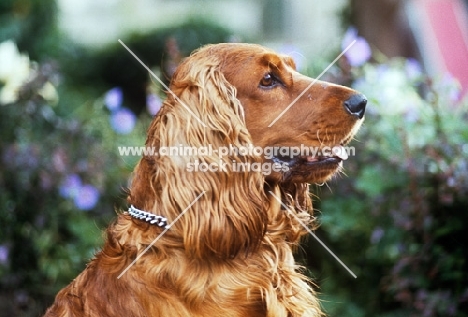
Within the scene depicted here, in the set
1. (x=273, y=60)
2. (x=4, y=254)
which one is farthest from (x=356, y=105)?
(x=4, y=254)

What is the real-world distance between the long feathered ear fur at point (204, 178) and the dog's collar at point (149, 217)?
0.02m

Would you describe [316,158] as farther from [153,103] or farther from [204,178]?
[153,103]

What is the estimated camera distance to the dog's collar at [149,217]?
303 centimetres

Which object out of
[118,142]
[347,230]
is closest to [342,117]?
[347,230]

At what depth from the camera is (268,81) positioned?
3.33m

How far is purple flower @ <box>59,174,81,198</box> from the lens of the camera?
16.4ft

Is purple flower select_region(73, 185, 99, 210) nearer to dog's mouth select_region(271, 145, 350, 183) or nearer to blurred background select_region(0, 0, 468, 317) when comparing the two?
blurred background select_region(0, 0, 468, 317)

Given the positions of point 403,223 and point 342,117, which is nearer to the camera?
point 342,117

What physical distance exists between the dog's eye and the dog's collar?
2.54 ft

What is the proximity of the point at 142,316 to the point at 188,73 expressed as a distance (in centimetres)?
108

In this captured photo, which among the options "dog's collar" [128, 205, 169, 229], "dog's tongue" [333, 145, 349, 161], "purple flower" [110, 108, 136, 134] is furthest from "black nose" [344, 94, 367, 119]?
"purple flower" [110, 108, 136, 134]

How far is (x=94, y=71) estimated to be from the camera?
40.1 feet

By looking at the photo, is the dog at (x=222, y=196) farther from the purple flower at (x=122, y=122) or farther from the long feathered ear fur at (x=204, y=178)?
the purple flower at (x=122, y=122)

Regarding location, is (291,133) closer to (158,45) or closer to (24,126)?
(24,126)
